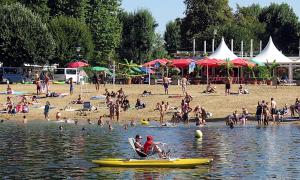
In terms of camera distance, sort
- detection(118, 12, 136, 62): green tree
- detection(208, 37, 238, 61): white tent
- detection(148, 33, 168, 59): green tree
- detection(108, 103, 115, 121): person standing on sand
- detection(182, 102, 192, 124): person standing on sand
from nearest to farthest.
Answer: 1. detection(182, 102, 192, 124): person standing on sand
2. detection(108, 103, 115, 121): person standing on sand
3. detection(208, 37, 238, 61): white tent
4. detection(118, 12, 136, 62): green tree
5. detection(148, 33, 168, 59): green tree

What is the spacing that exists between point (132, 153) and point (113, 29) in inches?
2683

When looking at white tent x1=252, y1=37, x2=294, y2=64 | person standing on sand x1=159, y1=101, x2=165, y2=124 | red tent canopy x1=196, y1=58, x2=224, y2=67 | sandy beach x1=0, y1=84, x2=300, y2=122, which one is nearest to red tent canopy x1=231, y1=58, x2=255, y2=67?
red tent canopy x1=196, y1=58, x2=224, y2=67

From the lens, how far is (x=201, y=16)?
127312 millimetres

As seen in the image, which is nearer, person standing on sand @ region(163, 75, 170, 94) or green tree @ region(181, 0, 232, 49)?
person standing on sand @ region(163, 75, 170, 94)

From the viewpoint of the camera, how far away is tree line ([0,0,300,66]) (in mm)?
85500

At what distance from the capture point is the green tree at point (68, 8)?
101625 mm

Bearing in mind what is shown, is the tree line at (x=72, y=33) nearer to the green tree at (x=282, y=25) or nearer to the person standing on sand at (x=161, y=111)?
the green tree at (x=282, y=25)

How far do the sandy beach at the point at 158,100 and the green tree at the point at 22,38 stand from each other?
12.5m

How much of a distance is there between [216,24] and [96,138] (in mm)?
82100

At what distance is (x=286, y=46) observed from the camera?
136 m

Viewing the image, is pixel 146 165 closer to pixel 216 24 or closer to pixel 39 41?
pixel 39 41

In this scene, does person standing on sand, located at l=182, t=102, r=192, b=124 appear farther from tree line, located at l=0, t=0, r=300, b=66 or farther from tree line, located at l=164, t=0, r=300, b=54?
tree line, located at l=164, t=0, r=300, b=54

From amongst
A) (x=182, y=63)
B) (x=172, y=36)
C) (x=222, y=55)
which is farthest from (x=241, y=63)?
(x=172, y=36)

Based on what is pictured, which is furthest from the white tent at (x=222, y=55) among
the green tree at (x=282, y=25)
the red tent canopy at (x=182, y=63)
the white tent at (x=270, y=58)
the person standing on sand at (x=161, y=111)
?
the green tree at (x=282, y=25)
